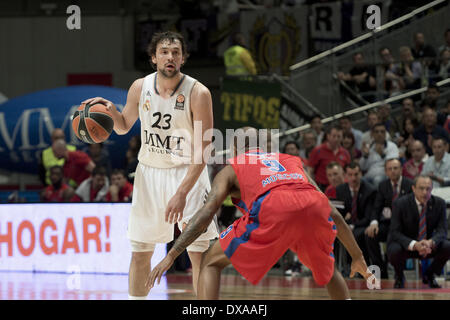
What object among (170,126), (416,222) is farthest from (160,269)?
(416,222)

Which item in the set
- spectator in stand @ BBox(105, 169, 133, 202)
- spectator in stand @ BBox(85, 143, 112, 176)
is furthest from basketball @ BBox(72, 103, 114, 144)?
spectator in stand @ BBox(85, 143, 112, 176)

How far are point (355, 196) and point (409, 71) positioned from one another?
11.7 feet

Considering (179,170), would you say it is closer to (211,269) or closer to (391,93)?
(211,269)

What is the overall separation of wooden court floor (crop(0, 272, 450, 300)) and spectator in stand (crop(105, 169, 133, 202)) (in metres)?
1.24

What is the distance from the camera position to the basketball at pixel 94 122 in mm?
5699

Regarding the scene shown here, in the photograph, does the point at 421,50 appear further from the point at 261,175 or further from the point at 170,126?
the point at 261,175

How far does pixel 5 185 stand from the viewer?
61.9ft

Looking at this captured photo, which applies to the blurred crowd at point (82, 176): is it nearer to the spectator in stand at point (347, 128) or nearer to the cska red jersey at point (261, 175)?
the spectator in stand at point (347, 128)

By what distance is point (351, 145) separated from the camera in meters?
11.5

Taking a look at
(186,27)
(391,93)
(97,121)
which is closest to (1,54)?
(186,27)

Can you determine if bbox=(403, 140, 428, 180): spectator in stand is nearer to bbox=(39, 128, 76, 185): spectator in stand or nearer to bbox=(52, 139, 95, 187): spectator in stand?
bbox=(52, 139, 95, 187): spectator in stand

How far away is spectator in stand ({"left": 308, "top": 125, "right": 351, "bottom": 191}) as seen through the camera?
36.3 ft

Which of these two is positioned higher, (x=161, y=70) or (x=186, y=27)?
(x=186, y=27)

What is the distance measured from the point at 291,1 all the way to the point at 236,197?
502 inches
